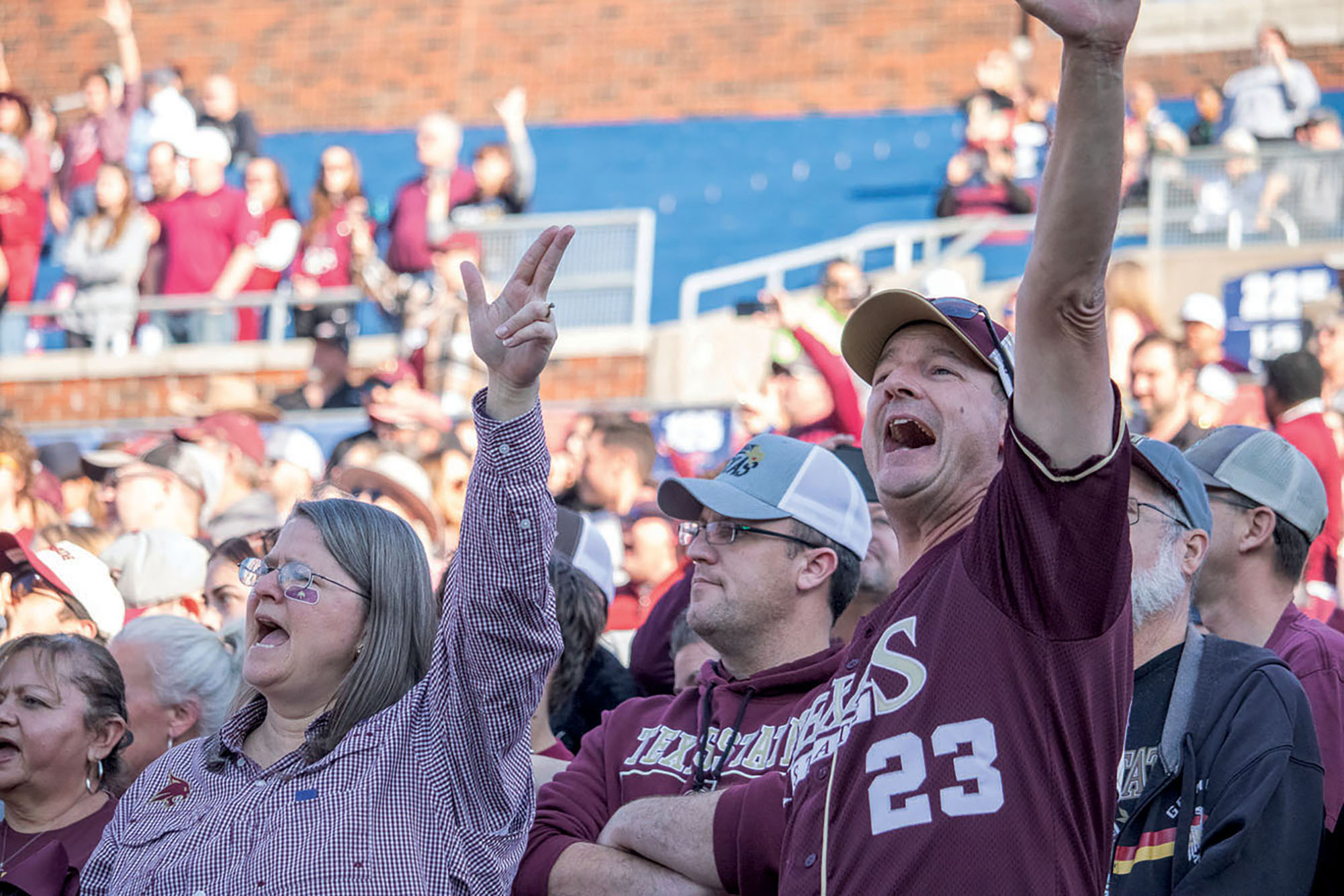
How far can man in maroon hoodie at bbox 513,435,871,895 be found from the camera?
121 inches

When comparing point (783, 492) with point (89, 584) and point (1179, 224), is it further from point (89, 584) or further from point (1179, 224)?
point (1179, 224)

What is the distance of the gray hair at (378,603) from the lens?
2939 mm

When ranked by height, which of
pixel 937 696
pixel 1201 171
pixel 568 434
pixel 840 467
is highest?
pixel 937 696

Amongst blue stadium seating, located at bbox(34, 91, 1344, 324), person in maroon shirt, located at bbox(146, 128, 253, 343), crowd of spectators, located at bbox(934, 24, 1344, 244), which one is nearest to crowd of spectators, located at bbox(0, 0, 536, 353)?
person in maroon shirt, located at bbox(146, 128, 253, 343)

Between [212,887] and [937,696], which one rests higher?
[937,696]

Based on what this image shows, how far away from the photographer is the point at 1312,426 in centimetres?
711

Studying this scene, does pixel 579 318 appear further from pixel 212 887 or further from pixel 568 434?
pixel 212 887

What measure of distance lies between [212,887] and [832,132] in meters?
15.6

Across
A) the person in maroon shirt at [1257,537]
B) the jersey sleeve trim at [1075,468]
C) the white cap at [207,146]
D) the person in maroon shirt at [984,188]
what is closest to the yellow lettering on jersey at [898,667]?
the jersey sleeve trim at [1075,468]

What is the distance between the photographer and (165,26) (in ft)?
65.1

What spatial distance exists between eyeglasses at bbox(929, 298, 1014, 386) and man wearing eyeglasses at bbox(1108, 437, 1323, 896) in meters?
0.46

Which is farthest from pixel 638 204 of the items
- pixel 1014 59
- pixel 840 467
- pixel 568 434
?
pixel 840 467

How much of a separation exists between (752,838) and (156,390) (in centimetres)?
1173

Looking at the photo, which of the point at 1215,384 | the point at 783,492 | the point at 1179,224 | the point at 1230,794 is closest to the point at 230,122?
the point at 1179,224
